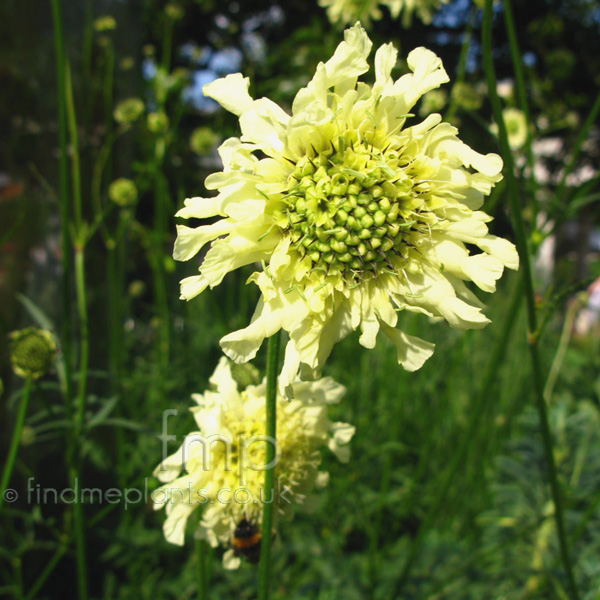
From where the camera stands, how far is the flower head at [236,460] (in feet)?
2.52

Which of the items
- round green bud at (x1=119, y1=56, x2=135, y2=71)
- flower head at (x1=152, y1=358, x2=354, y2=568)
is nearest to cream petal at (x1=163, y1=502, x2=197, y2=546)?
flower head at (x1=152, y1=358, x2=354, y2=568)

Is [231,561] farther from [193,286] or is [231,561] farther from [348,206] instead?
[348,206]

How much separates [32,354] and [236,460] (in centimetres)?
47

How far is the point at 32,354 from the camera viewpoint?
0.99 m

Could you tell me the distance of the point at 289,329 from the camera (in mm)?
563

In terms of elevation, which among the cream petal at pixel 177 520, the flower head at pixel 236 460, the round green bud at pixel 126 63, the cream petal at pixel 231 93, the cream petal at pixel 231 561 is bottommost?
the cream petal at pixel 231 561

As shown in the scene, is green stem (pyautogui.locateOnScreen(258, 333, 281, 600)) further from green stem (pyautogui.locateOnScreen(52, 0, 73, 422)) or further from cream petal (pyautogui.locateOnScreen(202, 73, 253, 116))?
green stem (pyautogui.locateOnScreen(52, 0, 73, 422))

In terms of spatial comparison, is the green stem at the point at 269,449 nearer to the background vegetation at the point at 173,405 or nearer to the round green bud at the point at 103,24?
the background vegetation at the point at 173,405

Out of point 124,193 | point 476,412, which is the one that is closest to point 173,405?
point 124,193

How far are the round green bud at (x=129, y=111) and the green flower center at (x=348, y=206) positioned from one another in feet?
4.32

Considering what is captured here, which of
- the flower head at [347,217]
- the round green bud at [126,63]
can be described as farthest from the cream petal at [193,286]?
the round green bud at [126,63]

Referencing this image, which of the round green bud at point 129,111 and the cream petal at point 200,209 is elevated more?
the round green bud at point 129,111

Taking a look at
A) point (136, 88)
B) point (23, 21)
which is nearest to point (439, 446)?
point (136, 88)

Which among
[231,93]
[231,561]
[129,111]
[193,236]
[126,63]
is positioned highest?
[126,63]
